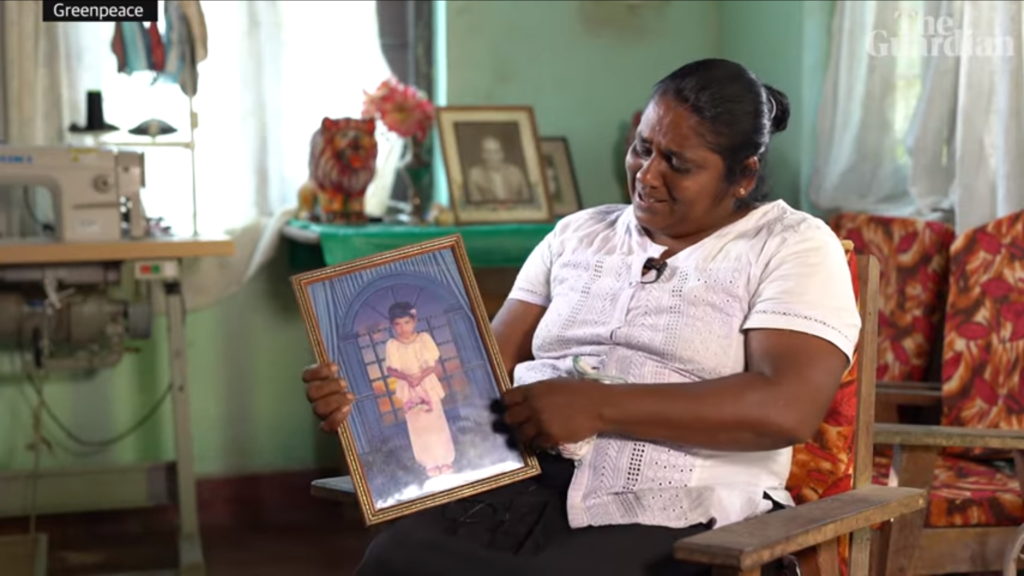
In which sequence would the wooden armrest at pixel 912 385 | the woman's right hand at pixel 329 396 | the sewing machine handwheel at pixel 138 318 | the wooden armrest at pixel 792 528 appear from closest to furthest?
the wooden armrest at pixel 792 528 → the woman's right hand at pixel 329 396 → the wooden armrest at pixel 912 385 → the sewing machine handwheel at pixel 138 318

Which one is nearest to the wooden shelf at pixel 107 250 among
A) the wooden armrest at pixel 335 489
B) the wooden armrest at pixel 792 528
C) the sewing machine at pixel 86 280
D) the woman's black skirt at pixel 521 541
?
the sewing machine at pixel 86 280

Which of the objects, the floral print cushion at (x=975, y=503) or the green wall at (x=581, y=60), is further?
the green wall at (x=581, y=60)

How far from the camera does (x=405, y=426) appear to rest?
1716 millimetres

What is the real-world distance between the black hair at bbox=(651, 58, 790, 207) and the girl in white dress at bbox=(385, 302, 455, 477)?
50cm

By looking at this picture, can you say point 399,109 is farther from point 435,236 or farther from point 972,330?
point 972,330

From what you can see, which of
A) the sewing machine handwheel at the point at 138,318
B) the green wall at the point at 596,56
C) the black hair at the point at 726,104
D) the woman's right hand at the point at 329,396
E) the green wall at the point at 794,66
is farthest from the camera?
the green wall at the point at 596,56

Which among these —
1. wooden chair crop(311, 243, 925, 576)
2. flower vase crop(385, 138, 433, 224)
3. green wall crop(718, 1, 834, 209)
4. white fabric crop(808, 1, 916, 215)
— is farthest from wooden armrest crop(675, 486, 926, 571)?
flower vase crop(385, 138, 433, 224)

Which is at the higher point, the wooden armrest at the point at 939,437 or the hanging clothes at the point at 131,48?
the hanging clothes at the point at 131,48

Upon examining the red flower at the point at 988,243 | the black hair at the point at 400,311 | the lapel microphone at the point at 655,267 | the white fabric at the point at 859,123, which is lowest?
the red flower at the point at 988,243

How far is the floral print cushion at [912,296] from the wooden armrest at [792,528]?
1195mm

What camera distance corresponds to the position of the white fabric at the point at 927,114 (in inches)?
117

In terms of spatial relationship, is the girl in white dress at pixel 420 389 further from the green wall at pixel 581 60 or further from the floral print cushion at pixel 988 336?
the green wall at pixel 581 60

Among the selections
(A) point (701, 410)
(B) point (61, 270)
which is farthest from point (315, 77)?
(A) point (701, 410)

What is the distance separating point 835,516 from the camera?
1.65 metres
